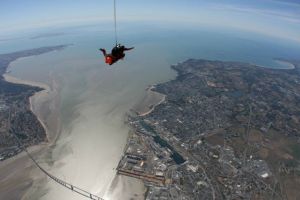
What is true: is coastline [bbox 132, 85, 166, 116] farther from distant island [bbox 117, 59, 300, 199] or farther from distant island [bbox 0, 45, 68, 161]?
distant island [bbox 0, 45, 68, 161]

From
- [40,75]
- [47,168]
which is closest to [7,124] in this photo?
[47,168]

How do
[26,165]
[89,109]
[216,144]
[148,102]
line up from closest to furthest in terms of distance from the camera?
[26,165], [216,144], [89,109], [148,102]

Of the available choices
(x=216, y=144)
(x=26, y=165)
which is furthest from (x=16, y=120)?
(x=216, y=144)

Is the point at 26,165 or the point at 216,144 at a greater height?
the point at 216,144

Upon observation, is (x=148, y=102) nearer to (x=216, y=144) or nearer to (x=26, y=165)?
(x=216, y=144)

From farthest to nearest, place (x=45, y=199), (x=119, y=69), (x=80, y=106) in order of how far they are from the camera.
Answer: (x=119, y=69)
(x=80, y=106)
(x=45, y=199)

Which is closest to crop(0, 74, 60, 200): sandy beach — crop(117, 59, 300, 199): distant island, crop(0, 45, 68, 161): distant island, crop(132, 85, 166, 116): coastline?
crop(0, 45, 68, 161): distant island

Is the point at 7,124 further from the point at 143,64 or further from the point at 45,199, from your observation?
the point at 143,64
